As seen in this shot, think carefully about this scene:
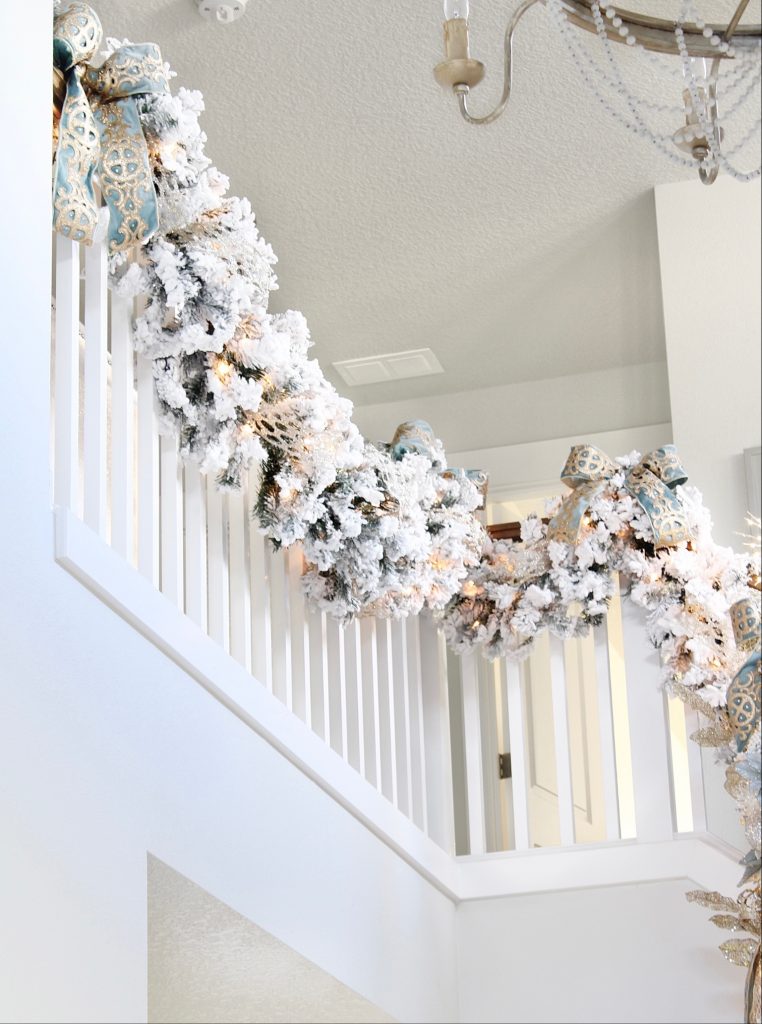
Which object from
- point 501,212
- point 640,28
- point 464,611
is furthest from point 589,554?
point 640,28

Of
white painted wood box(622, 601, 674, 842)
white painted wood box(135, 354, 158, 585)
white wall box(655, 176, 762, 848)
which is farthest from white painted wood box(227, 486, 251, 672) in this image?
white wall box(655, 176, 762, 848)

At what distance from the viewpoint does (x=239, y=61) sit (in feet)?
14.8

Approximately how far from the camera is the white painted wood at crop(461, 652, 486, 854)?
483cm

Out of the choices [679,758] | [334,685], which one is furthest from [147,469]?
[679,758]

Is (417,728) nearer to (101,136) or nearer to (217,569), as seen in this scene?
(217,569)

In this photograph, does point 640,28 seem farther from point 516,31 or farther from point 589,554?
point 589,554

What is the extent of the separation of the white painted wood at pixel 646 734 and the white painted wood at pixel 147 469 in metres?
1.92

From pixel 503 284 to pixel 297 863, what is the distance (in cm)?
285

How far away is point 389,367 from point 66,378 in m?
3.69

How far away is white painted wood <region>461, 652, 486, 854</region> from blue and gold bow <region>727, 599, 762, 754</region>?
4.62 ft

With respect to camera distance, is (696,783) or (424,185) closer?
(696,783)

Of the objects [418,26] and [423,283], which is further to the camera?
[423,283]

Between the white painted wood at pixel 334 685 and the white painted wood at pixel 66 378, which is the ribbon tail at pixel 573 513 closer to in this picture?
the white painted wood at pixel 334 685

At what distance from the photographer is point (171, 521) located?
3.24 m
